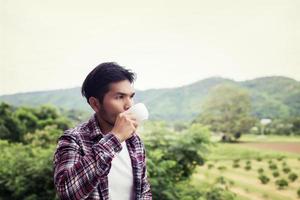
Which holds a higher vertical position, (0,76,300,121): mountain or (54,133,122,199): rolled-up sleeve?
(54,133,122,199): rolled-up sleeve

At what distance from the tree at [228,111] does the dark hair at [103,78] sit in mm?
1940

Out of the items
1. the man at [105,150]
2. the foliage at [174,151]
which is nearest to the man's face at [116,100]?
the man at [105,150]

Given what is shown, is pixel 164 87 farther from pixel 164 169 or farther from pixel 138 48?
pixel 164 169

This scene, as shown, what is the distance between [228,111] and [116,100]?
77.7 inches

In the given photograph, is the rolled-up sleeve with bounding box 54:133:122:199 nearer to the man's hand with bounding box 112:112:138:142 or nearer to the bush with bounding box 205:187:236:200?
the man's hand with bounding box 112:112:138:142

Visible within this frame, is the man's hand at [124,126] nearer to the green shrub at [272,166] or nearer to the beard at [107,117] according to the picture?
the beard at [107,117]

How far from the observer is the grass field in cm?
283

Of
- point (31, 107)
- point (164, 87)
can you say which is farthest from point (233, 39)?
point (31, 107)

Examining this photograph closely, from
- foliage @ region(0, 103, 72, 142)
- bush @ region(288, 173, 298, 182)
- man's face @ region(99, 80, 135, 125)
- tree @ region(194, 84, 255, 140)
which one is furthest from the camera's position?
foliage @ region(0, 103, 72, 142)

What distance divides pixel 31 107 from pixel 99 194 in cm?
259

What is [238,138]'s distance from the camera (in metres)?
2.94

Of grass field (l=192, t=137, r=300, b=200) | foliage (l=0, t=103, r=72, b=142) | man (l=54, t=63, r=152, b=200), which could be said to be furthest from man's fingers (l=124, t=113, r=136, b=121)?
foliage (l=0, t=103, r=72, b=142)

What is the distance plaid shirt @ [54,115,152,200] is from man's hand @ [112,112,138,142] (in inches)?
0.5

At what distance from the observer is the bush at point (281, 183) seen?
111 inches
